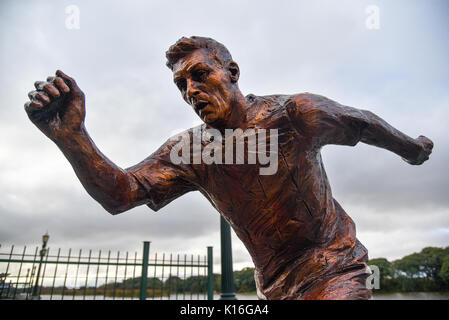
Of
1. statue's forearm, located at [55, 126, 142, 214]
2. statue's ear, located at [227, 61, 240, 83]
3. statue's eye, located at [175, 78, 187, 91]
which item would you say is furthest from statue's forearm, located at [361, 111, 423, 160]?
statue's forearm, located at [55, 126, 142, 214]

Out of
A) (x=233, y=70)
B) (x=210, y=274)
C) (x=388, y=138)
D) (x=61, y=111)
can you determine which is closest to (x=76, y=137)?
(x=61, y=111)

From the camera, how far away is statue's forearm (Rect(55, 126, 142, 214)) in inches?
54.6

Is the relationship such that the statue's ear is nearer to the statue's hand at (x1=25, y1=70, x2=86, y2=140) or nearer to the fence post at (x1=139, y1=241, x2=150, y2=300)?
the statue's hand at (x1=25, y1=70, x2=86, y2=140)

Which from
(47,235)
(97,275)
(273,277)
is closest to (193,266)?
(97,275)

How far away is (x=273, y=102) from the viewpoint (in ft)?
5.45

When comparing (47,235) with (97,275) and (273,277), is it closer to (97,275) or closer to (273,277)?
(97,275)

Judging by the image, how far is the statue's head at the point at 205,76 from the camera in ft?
4.99

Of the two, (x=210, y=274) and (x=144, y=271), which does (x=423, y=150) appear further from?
(x=210, y=274)

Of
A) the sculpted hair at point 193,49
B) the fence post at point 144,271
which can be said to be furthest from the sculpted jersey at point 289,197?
the fence post at point 144,271

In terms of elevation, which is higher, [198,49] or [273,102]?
[198,49]

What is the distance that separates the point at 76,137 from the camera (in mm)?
1378

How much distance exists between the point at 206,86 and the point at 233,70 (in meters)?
0.26

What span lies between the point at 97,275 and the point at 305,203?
432 inches

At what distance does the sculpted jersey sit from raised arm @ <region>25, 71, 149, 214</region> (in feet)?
0.50
